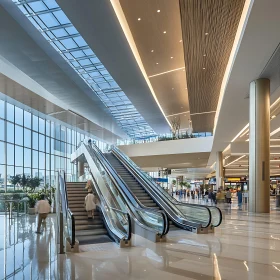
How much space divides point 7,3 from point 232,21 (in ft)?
22.7

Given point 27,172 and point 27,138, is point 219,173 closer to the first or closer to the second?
point 27,172

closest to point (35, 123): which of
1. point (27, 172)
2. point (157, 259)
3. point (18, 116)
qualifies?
point (18, 116)

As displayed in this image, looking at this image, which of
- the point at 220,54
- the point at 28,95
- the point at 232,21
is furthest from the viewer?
the point at 28,95

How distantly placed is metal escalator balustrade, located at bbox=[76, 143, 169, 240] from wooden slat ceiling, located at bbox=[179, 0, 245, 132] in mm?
5432

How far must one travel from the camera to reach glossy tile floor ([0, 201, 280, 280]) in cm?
462

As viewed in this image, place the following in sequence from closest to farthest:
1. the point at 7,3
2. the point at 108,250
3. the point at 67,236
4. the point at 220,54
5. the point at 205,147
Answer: the point at 108,250, the point at 67,236, the point at 7,3, the point at 220,54, the point at 205,147

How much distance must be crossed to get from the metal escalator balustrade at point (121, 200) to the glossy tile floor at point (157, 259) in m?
0.52

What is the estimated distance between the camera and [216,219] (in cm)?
887

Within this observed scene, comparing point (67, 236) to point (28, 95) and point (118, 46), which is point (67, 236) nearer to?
point (118, 46)

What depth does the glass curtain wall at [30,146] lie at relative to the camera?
1959 cm

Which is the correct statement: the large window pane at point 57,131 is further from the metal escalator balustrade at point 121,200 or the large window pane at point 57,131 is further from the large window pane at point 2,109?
the metal escalator balustrade at point 121,200

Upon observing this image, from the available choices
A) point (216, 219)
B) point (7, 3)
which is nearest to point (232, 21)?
point (216, 219)

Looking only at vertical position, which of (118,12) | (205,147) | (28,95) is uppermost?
(118,12)

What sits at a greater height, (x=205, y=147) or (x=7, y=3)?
(x=7, y=3)
